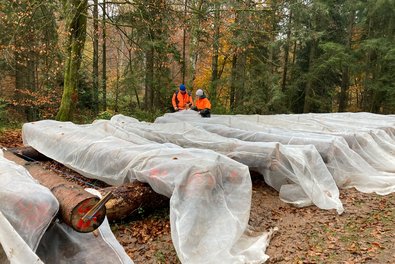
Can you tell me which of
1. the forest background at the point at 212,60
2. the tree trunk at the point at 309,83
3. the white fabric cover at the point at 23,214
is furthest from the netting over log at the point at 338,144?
the tree trunk at the point at 309,83

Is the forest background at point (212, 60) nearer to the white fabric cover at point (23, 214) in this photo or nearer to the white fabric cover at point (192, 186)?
the white fabric cover at point (192, 186)

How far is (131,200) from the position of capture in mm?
4086

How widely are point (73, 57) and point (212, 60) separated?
8538 mm

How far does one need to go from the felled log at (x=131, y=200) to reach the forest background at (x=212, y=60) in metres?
5.86

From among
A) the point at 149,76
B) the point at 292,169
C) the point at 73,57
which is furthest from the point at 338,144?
the point at 149,76

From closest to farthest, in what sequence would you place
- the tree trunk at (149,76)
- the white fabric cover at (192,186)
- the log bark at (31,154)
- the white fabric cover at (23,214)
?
the white fabric cover at (23,214), the white fabric cover at (192,186), the log bark at (31,154), the tree trunk at (149,76)

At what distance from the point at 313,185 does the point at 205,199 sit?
220cm

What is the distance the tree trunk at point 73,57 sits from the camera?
9.10 metres

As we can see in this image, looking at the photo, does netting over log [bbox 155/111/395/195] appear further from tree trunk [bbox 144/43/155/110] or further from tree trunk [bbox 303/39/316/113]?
tree trunk [bbox 303/39/316/113]

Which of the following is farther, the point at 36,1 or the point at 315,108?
the point at 315,108

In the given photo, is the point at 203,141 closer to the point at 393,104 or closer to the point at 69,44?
the point at 69,44

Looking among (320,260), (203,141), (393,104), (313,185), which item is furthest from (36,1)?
(393,104)

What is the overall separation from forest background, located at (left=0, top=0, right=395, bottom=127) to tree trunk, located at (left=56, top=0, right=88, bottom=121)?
3cm

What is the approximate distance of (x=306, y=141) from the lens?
594 cm
